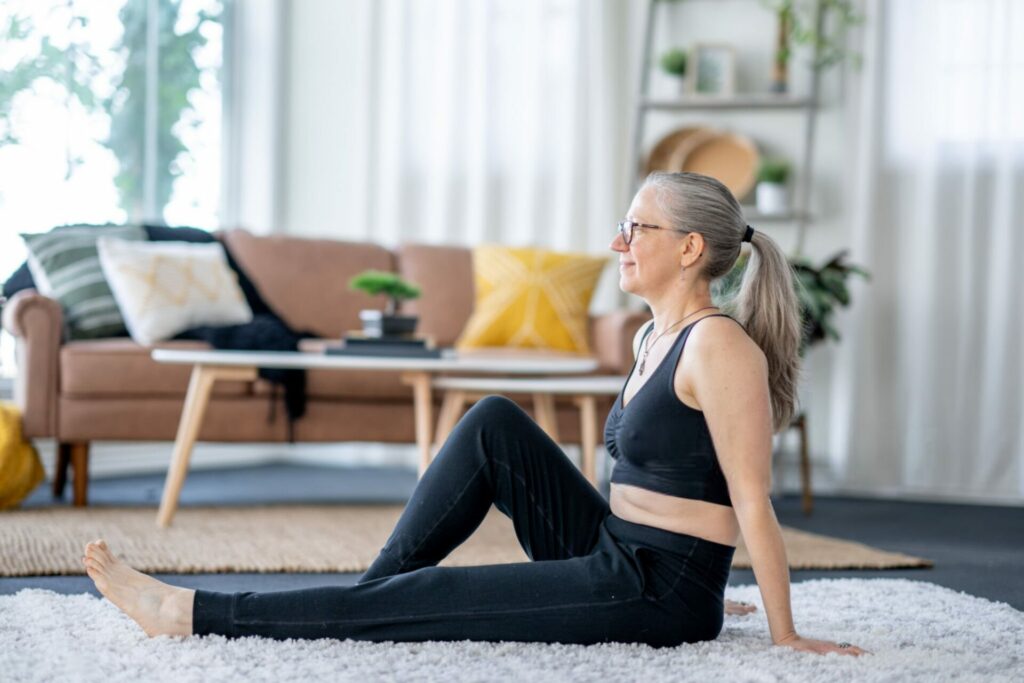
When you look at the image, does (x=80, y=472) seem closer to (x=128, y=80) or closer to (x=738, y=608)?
(x=128, y=80)

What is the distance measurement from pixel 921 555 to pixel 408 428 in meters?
1.57

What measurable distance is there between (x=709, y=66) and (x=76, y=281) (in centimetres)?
252

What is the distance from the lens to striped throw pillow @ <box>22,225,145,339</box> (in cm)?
369

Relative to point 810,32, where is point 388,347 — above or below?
below

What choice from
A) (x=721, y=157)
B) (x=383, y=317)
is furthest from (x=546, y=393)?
(x=721, y=157)

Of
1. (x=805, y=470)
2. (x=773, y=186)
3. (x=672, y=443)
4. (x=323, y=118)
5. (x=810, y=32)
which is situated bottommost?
(x=805, y=470)

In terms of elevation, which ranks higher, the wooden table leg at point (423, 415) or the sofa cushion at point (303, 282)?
the sofa cushion at point (303, 282)

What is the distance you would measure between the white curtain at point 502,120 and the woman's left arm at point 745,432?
3.38 m

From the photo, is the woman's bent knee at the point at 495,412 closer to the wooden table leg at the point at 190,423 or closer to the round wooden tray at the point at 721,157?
the wooden table leg at the point at 190,423

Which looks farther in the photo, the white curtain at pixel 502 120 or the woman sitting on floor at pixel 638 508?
the white curtain at pixel 502 120

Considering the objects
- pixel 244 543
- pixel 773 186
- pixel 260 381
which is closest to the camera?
pixel 244 543

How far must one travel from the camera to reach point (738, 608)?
196cm

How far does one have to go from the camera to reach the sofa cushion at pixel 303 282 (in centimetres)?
426

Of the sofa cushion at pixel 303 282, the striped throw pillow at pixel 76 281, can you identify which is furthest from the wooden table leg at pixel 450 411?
the striped throw pillow at pixel 76 281
